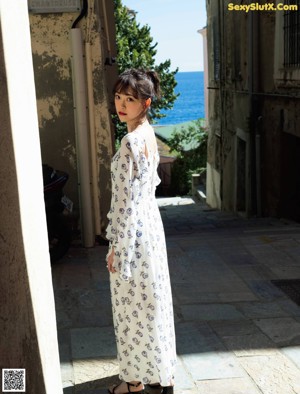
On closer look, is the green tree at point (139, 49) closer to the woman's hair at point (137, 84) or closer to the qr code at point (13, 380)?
the woman's hair at point (137, 84)

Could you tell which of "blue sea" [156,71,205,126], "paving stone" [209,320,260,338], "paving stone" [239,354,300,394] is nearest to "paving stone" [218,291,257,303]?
"paving stone" [209,320,260,338]

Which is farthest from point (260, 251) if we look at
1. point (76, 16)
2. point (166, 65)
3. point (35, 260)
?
point (166, 65)

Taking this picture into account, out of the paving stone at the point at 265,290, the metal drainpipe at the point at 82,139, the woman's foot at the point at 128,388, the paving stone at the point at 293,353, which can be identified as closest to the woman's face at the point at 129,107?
the woman's foot at the point at 128,388

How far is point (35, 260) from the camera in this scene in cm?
244

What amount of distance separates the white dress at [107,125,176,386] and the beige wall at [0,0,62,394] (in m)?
0.72

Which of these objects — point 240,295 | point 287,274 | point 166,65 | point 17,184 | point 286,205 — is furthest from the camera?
point 166,65

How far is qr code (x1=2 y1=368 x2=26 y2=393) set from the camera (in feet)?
7.77

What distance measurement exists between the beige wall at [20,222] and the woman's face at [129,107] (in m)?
0.81

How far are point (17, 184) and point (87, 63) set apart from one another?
480 centimetres

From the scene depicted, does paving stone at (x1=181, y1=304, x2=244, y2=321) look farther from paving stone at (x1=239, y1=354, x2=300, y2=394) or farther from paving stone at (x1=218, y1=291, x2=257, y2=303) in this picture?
paving stone at (x1=239, y1=354, x2=300, y2=394)

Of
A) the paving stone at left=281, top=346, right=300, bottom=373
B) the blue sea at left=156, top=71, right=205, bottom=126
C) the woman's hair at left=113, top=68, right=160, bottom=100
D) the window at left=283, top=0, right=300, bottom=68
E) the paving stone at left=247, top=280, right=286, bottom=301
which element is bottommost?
the blue sea at left=156, top=71, right=205, bottom=126

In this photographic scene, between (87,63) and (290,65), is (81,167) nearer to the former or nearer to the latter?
(87,63)

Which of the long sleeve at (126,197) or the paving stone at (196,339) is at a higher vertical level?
the long sleeve at (126,197)

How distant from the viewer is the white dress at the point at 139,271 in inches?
126
